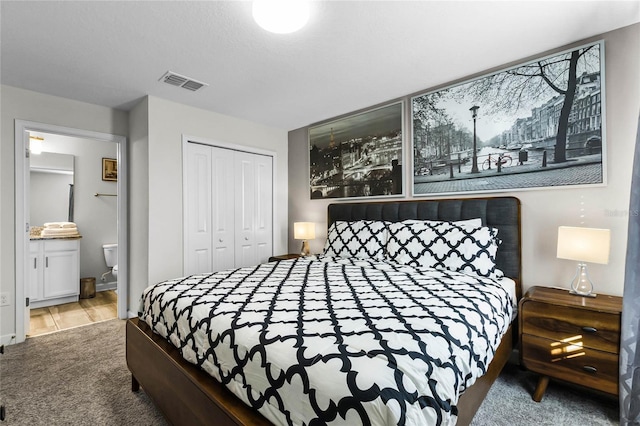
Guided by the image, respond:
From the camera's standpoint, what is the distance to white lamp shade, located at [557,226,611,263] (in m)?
1.85

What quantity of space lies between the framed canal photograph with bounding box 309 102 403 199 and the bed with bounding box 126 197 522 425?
898 millimetres

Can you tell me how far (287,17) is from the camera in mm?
1736

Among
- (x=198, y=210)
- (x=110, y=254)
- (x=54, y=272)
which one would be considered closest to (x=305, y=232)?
(x=198, y=210)

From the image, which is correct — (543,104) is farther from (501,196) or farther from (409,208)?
(409,208)

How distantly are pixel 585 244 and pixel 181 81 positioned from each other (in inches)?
131

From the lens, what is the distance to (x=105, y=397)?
6.53 ft

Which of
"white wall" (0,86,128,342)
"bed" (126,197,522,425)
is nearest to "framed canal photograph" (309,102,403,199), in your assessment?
"bed" (126,197,522,425)

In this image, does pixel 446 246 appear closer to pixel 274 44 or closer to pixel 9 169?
pixel 274 44

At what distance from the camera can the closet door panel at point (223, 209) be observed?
12.0 feet

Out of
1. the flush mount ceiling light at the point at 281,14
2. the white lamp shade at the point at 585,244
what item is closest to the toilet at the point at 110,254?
the flush mount ceiling light at the point at 281,14

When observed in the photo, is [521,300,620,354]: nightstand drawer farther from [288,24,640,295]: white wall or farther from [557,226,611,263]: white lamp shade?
[288,24,640,295]: white wall

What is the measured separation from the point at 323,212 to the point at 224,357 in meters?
2.80

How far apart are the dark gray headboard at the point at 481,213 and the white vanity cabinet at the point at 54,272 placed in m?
3.96

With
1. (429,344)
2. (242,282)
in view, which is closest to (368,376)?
(429,344)
